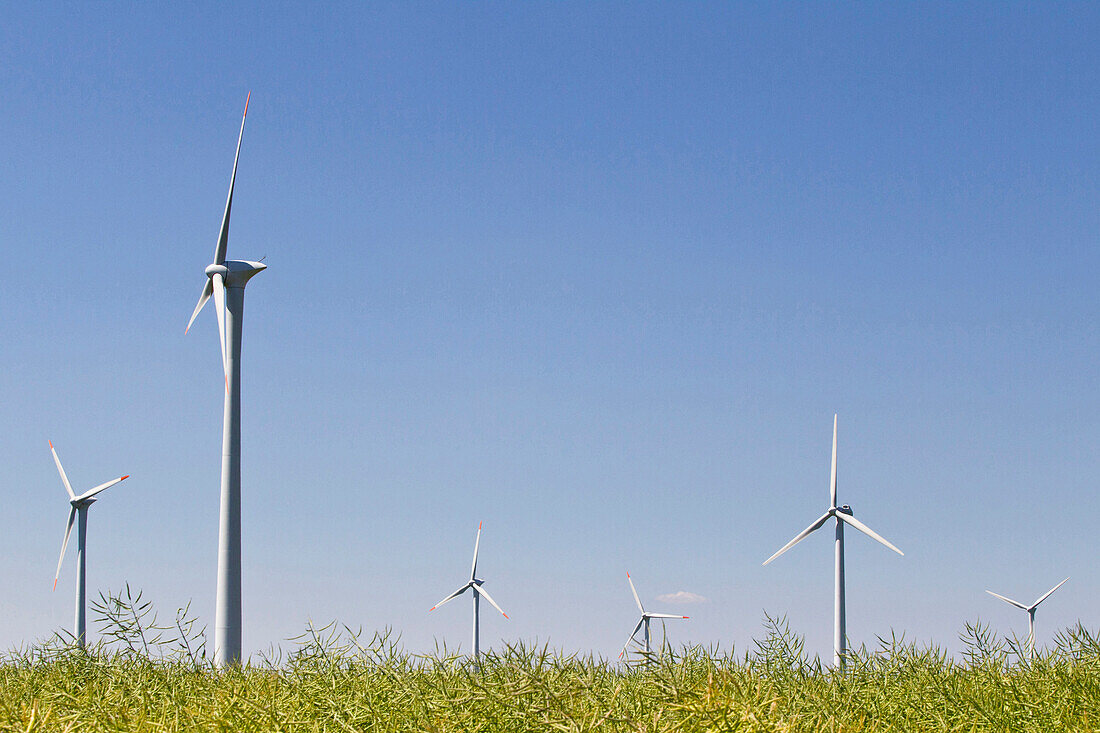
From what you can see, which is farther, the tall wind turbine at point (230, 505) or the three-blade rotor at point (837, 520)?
the three-blade rotor at point (837, 520)

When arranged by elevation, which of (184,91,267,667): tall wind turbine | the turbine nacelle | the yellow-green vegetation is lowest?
the yellow-green vegetation

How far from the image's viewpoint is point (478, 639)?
200ft

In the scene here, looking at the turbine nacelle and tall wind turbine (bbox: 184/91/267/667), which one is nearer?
tall wind turbine (bbox: 184/91/267/667)

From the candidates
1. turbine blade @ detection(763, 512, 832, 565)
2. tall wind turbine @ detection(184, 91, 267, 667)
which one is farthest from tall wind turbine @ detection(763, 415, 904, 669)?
tall wind turbine @ detection(184, 91, 267, 667)

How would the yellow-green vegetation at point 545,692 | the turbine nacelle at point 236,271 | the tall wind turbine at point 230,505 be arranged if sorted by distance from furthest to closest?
the turbine nacelle at point 236,271
the tall wind turbine at point 230,505
the yellow-green vegetation at point 545,692

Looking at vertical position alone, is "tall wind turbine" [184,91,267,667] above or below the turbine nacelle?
below

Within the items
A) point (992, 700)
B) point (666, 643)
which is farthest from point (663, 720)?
point (992, 700)

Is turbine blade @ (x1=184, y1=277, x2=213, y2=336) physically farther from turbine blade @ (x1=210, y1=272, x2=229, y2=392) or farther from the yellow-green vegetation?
the yellow-green vegetation

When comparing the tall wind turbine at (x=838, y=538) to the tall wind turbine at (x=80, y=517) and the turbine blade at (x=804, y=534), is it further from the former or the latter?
the tall wind turbine at (x=80, y=517)

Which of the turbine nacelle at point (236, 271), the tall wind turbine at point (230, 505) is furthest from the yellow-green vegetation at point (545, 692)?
the turbine nacelle at point (236, 271)

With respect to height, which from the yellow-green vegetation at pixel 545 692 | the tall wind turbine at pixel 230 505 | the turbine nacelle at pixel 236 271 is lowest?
the yellow-green vegetation at pixel 545 692

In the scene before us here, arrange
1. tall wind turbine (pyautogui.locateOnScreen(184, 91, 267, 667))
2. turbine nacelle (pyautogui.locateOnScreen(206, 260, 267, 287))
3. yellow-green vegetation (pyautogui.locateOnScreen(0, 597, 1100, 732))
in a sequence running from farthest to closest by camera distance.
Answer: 1. turbine nacelle (pyautogui.locateOnScreen(206, 260, 267, 287))
2. tall wind turbine (pyautogui.locateOnScreen(184, 91, 267, 667))
3. yellow-green vegetation (pyautogui.locateOnScreen(0, 597, 1100, 732))

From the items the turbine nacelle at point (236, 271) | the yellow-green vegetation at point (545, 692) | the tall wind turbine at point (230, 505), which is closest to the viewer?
the yellow-green vegetation at point (545, 692)

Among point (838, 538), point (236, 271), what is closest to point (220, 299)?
point (236, 271)
